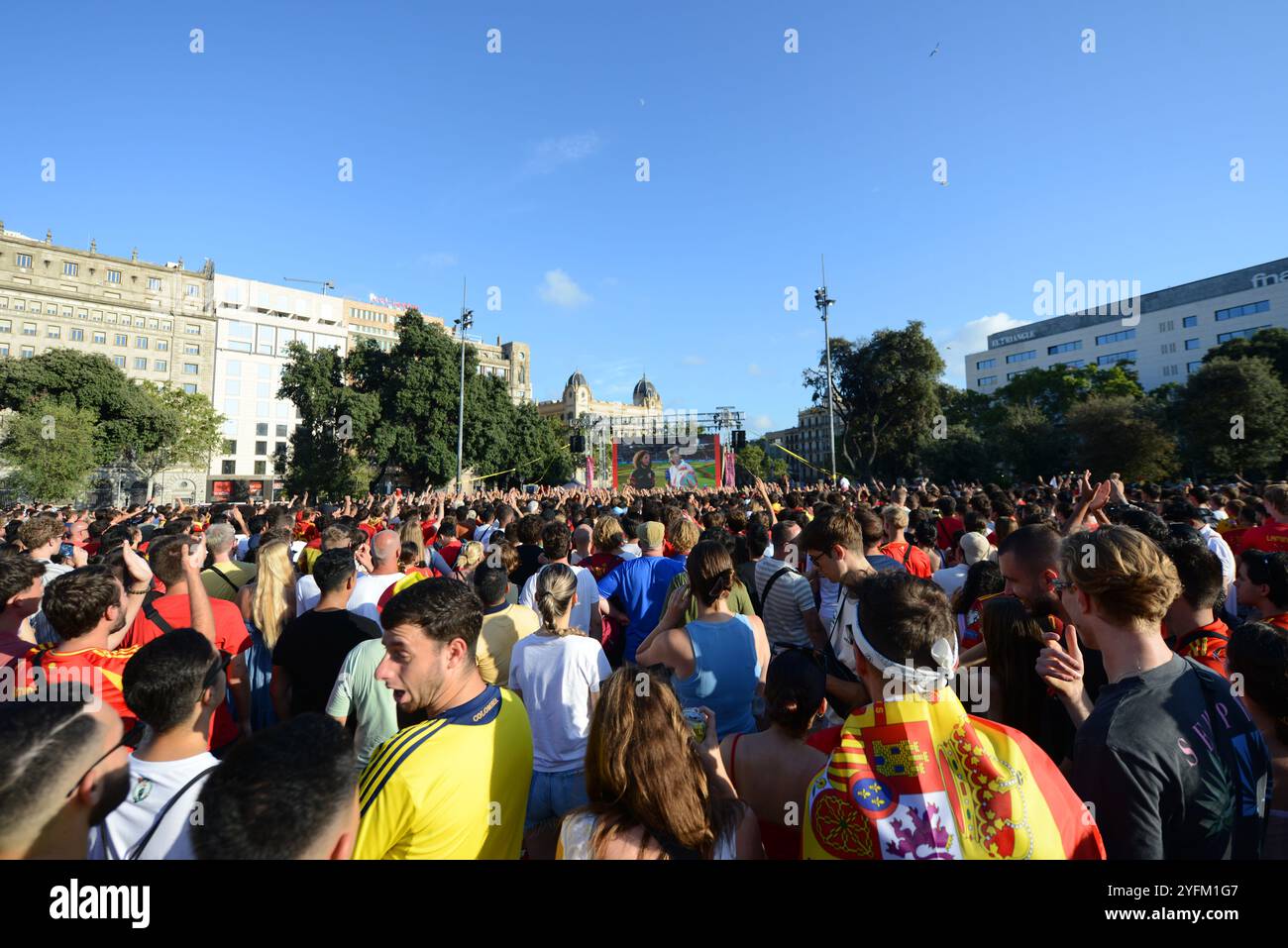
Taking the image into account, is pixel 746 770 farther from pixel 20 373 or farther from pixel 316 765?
pixel 20 373

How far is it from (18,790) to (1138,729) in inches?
113

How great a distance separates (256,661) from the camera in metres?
4.04

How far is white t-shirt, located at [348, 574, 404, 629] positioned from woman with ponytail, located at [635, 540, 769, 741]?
87.8 inches

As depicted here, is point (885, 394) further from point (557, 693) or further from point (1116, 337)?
point (1116, 337)

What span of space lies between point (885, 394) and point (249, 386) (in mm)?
67341

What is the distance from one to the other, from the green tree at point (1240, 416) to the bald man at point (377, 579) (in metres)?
36.5

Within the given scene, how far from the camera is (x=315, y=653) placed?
3.56m

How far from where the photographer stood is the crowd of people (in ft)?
5.10

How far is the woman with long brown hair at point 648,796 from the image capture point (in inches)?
65.1

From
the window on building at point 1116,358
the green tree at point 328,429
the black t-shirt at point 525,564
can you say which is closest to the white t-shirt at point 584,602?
the black t-shirt at point 525,564

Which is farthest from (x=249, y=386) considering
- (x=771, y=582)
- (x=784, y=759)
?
(x=784, y=759)
